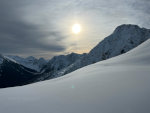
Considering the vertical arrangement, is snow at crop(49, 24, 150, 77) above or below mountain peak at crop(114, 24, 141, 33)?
below

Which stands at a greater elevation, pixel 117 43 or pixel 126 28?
pixel 126 28

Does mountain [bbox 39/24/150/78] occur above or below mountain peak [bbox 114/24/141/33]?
below

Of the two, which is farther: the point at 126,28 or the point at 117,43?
the point at 126,28

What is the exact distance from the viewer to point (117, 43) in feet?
381

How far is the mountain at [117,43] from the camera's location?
368ft

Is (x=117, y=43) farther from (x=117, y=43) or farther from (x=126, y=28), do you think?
(x=126, y=28)

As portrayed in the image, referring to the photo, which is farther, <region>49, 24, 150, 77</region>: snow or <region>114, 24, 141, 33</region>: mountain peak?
<region>114, 24, 141, 33</region>: mountain peak

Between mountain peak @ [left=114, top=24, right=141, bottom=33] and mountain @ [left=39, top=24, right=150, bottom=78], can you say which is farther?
mountain peak @ [left=114, top=24, right=141, bottom=33]

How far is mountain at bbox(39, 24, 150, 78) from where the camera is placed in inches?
4422

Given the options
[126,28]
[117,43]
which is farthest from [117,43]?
→ [126,28]

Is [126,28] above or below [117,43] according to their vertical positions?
above

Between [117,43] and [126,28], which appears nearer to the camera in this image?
[117,43]

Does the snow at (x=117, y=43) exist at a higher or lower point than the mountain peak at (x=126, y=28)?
lower

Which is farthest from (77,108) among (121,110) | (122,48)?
(122,48)
